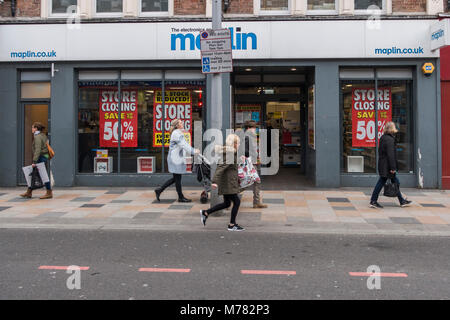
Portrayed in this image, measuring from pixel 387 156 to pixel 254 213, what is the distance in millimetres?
3130

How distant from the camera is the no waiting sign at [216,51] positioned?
926 cm

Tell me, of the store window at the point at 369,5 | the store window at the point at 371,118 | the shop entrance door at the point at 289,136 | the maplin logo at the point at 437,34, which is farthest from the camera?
the shop entrance door at the point at 289,136

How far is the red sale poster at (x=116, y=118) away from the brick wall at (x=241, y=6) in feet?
12.9

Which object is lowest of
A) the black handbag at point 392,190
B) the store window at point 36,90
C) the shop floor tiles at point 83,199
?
the shop floor tiles at point 83,199

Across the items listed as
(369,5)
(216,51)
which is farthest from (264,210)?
(369,5)

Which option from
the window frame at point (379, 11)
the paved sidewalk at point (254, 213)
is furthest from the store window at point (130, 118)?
the window frame at point (379, 11)

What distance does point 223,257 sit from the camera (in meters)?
6.52

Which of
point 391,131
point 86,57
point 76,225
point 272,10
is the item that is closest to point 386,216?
point 391,131

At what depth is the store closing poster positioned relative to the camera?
45.2 ft

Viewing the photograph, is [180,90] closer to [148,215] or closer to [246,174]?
[148,215]

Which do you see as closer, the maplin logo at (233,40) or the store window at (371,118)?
the maplin logo at (233,40)

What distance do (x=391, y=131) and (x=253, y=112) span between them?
21.5 feet

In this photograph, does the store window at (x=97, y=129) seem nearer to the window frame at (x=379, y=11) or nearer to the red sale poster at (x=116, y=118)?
the red sale poster at (x=116, y=118)
